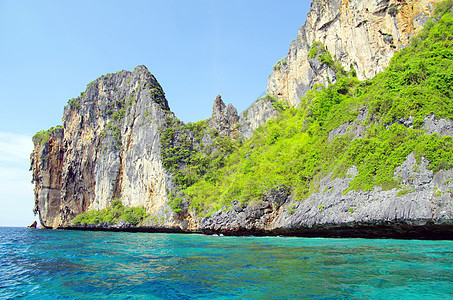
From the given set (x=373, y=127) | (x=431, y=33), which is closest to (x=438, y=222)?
(x=373, y=127)

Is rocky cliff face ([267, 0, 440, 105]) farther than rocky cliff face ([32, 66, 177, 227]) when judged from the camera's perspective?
No

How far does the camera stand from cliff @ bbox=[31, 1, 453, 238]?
16.7 metres

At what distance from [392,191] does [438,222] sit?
10.1ft

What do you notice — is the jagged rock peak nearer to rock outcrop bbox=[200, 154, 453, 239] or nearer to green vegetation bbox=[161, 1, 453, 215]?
green vegetation bbox=[161, 1, 453, 215]

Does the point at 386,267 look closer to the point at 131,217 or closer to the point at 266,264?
the point at 266,264

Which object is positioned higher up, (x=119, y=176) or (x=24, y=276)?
(x=119, y=176)

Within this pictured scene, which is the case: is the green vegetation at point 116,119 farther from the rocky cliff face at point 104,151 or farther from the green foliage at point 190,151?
the green foliage at point 190,151

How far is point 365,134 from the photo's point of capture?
71.3 ft

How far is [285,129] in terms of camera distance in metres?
42.0

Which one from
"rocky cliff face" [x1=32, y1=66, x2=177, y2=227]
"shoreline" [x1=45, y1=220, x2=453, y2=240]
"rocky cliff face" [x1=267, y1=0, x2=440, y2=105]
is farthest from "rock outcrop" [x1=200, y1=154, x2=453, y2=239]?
"rocky cliff face" [x1=32, y1=66, x2=177, y2=227]

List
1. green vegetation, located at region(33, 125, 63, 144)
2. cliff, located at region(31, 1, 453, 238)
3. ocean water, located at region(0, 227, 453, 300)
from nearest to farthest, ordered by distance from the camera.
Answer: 1. ocean water, located at region(0, 227, 453, 300)
2. cliff, located at region(31, 1, 453, 238)
3. green vegetation, located at region(33, 125, 63, 144)

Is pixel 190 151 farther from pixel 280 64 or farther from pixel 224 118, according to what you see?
pixel 280 64

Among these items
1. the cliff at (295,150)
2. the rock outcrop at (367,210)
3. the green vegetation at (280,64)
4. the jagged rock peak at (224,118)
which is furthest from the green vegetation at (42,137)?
the rock outcrop at (367,210)

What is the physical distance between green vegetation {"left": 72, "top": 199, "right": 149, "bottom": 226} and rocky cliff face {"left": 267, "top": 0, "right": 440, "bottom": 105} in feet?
115
